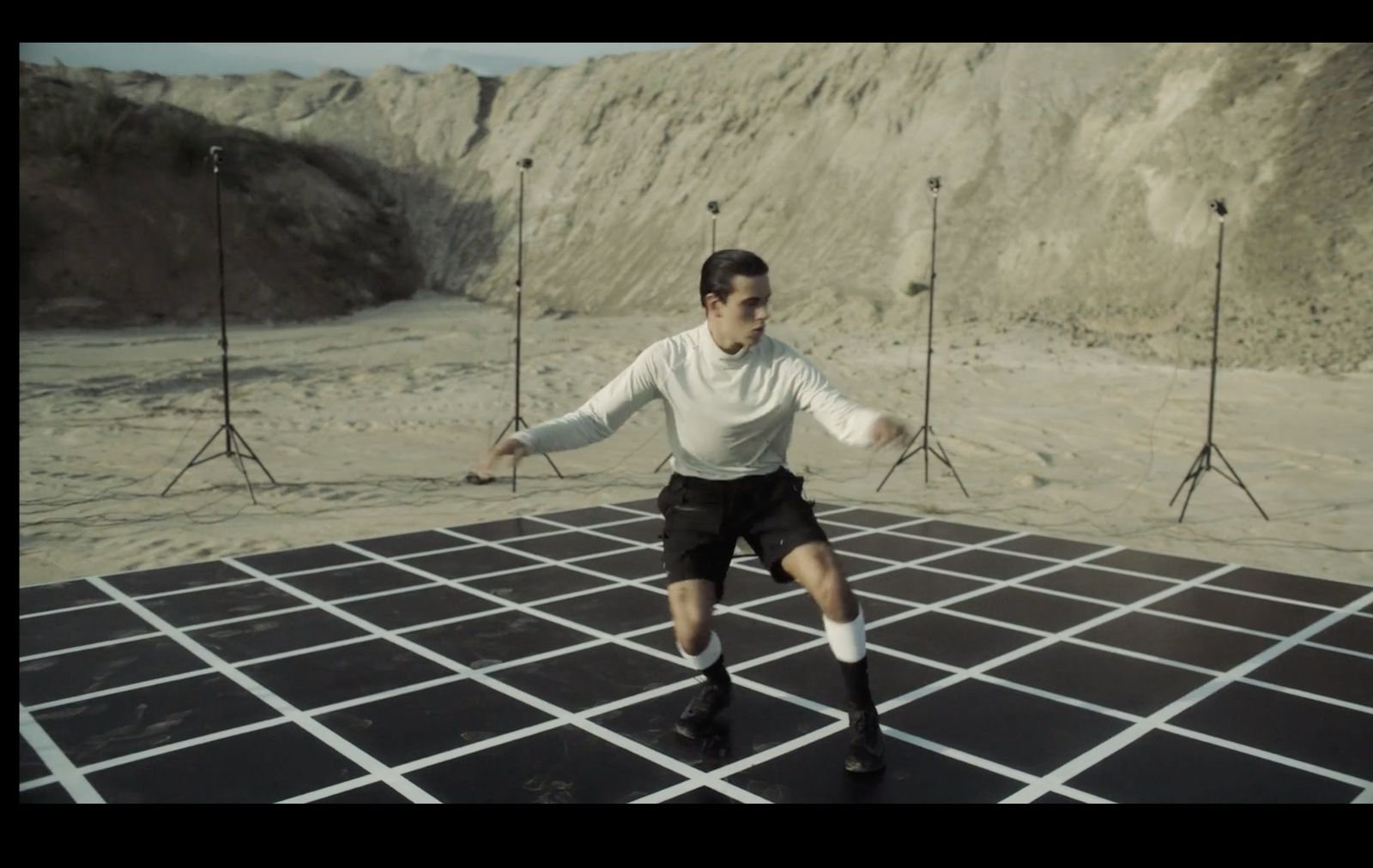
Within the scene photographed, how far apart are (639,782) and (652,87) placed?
27.0m

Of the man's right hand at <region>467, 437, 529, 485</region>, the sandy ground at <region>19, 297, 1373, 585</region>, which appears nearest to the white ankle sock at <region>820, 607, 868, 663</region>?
the man's right hand at <region>467, 437, 529, 485</region>

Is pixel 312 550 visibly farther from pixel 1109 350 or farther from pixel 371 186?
pixel 371 186

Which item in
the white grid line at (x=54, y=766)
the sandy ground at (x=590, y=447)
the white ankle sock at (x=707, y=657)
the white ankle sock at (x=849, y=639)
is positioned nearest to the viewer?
the white grid line at (x=54, y=766)

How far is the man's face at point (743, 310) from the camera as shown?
2.93m

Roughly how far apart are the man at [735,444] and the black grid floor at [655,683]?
390 millimetres

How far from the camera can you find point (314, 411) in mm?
11312

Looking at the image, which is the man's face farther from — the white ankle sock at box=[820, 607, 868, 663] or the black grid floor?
the black grid floor

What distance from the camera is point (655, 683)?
12.3 feet

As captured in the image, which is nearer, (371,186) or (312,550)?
(312,550)

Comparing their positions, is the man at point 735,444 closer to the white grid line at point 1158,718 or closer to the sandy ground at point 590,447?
the white grid line at point 1158,718

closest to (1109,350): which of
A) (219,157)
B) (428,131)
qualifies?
(219,157)

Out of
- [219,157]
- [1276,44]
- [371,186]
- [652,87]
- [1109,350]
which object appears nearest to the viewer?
[219,157]

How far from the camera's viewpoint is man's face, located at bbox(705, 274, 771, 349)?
2928mm

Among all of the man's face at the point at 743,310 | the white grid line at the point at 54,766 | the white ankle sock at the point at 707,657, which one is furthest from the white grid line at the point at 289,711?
the man's face at the point at 743,310
